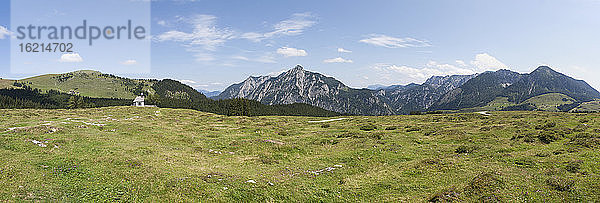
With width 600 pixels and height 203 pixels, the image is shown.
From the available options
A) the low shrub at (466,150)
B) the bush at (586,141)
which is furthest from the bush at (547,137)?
the low shrub at (466,150)

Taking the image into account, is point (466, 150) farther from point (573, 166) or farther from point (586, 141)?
point (586, 141)

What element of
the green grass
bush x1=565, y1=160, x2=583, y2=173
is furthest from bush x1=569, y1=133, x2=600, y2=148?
bush x1=565, y1=160, x2=583, y2=173

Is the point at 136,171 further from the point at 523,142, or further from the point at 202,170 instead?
the point at 523,142

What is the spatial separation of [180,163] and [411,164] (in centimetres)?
1855

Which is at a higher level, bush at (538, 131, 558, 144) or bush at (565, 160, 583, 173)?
bush at (538, 131, 558, 144)

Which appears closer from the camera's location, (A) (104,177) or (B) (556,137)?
(A) (104,177)

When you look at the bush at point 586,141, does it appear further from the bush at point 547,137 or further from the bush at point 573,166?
the bush at point 573,166

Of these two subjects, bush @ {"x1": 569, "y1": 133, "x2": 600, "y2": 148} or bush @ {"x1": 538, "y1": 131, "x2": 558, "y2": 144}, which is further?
bush @ {"x1": 538, "y1": 131, "x2": 558, "y2": 144}

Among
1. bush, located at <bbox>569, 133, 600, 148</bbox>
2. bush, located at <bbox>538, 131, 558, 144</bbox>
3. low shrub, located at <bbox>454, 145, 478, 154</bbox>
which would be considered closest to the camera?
bush, located at <bbox>569, 133, 600, 148</bbox>

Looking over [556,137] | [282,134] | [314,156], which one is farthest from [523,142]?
[282,134]

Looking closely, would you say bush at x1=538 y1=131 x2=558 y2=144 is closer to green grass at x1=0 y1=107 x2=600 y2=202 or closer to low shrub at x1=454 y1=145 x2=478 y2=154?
green grass at x1=0 y1=107 x2=600 y2=202

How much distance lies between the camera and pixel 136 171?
16.3 meters

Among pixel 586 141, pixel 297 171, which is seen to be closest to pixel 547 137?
pixel 586 141

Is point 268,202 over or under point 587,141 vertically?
under
